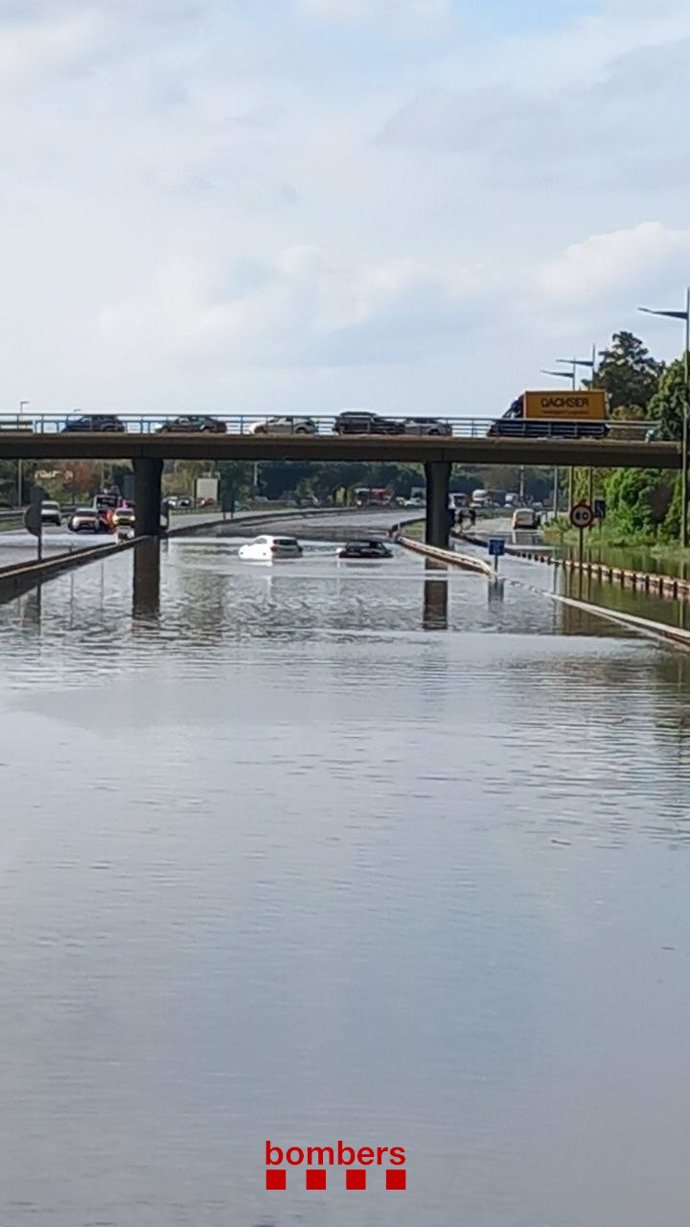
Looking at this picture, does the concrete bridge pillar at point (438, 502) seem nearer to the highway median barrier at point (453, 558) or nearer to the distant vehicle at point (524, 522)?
the highway median barrier at point (453, 558)

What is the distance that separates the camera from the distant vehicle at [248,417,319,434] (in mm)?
105875

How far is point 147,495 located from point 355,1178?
104 meters

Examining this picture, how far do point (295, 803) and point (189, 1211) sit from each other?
10.5 metres

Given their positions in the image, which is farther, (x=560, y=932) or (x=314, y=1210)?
(x=560, y=932)

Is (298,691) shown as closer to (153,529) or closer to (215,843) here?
(215,843)

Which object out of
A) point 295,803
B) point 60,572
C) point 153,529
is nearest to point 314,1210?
point 295,803

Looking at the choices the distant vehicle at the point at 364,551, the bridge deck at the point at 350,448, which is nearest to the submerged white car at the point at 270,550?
the distant vehicle at the point at 364,551

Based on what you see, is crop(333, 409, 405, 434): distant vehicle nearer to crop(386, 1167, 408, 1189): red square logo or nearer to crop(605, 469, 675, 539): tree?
crop(605, 469, 675, 539): tree

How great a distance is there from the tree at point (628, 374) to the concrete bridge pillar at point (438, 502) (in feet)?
226

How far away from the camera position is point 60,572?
228 ft

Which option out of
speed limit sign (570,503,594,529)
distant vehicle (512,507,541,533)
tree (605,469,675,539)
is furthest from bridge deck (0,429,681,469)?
distant vehicle (512,507,541,533)

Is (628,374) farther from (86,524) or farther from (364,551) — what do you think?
(364,551)

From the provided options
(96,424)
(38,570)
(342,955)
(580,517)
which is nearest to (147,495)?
(96,424)

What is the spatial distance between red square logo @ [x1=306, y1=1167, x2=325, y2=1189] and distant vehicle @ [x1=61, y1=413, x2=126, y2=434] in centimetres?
9561
